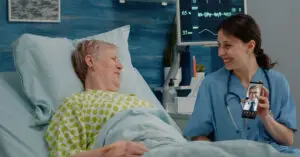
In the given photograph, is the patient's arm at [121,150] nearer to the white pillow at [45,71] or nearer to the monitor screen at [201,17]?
the white pillow at [45,71]

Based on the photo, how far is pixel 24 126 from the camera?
205 centimetres

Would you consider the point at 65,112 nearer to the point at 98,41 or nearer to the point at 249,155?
the point at 98,41

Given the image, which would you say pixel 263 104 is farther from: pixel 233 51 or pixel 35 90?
pixel 35 90

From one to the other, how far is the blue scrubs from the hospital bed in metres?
0.15

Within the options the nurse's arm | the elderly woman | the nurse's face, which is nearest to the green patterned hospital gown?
the elderly woman

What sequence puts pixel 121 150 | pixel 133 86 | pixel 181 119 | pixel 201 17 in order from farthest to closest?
pixel 201 17 → pixel 181 119 → pixel 133 86 → pixel 121 150

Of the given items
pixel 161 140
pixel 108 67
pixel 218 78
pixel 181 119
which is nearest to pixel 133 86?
pixel 108 67

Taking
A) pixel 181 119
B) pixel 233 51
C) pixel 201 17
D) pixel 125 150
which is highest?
pixel 201 17

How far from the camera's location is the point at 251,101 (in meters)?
1.94

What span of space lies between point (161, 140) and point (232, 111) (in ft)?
1.51

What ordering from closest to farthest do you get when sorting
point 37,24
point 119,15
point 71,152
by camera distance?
point 71,152 < point 37,24 < point 119,15

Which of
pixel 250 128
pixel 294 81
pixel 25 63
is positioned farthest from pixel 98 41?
pixel 294 81

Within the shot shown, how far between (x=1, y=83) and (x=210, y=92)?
38.5 inches

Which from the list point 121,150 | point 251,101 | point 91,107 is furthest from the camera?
point 91,107
